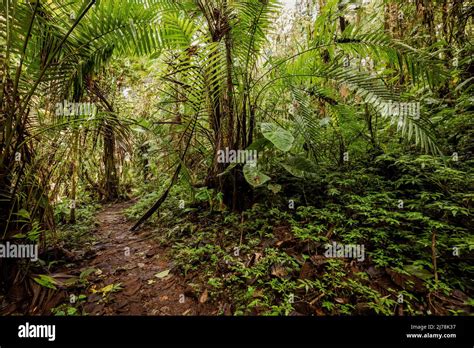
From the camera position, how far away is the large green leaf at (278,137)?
195cm

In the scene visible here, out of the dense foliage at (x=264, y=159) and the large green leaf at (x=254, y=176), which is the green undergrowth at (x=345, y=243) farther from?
the large green leaf at (x=254, y=176)

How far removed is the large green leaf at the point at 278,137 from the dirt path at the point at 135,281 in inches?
53.3

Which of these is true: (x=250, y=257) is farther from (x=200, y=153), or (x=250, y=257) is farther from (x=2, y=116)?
(x=2, y=116)

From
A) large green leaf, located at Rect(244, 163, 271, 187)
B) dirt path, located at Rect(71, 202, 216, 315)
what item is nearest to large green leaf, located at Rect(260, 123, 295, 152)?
large green leaf, located at Rect(244, 163, 271, 187)

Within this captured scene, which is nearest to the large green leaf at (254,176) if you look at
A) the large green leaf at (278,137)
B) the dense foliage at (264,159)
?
the dense foliage at (264,159)

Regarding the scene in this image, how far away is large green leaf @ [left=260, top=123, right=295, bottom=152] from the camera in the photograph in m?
1.95

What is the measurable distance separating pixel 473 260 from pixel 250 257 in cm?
149

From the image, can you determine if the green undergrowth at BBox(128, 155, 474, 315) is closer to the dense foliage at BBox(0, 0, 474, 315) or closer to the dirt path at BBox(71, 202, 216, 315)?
the dense foliage at BBox(0, 0, 474, 315)

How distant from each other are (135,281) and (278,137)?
1756 mm

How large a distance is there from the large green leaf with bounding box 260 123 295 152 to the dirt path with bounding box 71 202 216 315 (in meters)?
1.35

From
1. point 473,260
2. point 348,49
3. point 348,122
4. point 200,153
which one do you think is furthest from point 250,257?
point 348,49

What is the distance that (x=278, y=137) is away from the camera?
2.03 meters

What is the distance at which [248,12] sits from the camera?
2.23 meters

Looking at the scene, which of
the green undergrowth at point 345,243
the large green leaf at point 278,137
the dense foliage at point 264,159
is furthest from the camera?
the large green leaf at point 278,137
